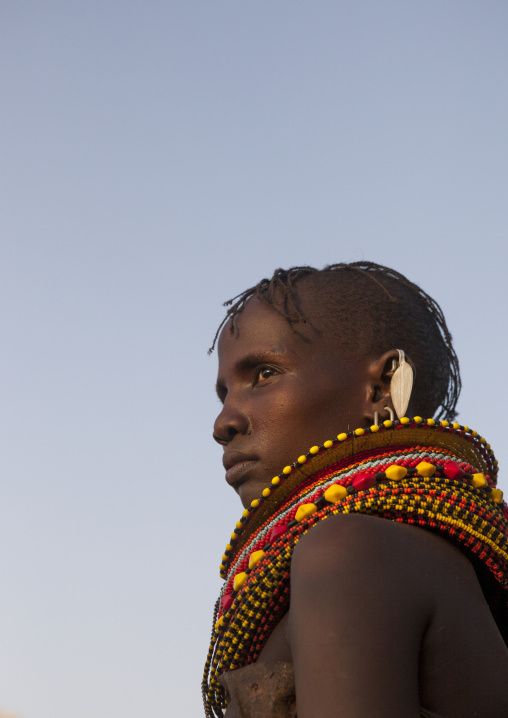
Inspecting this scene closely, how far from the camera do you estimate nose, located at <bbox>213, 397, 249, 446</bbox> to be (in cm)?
325

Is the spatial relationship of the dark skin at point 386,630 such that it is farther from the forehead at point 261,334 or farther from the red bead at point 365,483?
the forehead at point 261,334

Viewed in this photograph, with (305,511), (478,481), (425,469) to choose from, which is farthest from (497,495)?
(305,511)

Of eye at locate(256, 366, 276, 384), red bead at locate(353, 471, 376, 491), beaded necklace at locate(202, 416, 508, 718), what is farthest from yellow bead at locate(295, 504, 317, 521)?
eye at locate(256, 366, 276, 384)

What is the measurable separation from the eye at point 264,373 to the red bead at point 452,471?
852mm

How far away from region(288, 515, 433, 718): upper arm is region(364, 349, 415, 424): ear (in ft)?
3.11

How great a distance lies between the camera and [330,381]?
10.6 ft

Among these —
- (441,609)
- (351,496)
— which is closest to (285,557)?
(351,496)

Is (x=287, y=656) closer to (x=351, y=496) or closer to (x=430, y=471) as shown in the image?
(x=351, y=496)

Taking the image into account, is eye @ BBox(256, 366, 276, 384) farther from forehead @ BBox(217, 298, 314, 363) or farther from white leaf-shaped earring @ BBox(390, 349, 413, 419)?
white leaf-shaped earring @ BBox(390, 349, 413, 419)

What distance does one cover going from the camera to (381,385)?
3289mm

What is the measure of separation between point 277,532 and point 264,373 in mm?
779

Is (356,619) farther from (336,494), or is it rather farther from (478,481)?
(478,481)

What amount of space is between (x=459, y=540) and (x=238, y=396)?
112cm

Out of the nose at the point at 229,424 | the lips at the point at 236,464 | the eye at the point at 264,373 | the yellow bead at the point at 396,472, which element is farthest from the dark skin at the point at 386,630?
the eye at the point at 264,373
